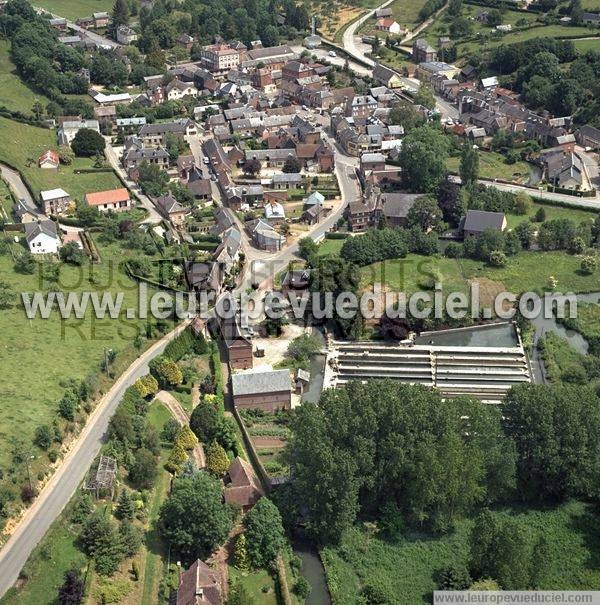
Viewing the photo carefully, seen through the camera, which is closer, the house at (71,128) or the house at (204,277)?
the house at (204,277)

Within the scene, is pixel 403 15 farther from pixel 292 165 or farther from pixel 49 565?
pixel 49 565

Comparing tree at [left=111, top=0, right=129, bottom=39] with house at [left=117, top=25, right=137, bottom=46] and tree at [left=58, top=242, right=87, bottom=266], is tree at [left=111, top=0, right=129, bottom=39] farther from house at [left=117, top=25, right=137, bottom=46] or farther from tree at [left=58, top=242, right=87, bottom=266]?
tree at [left=58, top=242, right=87, bottom=266]

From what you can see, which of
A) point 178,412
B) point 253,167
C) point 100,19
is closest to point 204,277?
point 178,412

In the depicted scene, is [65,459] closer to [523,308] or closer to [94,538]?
[94,538]

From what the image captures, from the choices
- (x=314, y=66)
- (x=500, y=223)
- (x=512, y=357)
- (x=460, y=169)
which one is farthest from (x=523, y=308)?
(x=314, y=66)

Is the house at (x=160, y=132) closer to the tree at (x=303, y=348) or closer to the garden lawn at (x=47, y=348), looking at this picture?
the garden lawn at (x=47, y=348)

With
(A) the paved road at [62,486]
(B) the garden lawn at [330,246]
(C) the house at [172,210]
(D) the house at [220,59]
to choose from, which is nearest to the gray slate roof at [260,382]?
(A) the paved road at [62,486]
